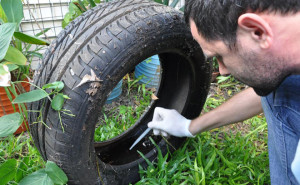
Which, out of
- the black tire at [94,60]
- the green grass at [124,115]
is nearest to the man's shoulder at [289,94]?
the black tire at [94,60]

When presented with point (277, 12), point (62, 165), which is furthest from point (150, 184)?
point (277, 12)

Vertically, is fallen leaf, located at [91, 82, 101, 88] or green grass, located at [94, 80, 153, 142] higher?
fallen leaf, located at [91, 82, 101, 88]

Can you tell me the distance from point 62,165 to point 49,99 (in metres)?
0.31

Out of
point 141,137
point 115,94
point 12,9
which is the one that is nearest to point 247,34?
point 12,9

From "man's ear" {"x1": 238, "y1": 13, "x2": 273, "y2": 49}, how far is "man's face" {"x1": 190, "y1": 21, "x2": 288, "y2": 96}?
0.03m

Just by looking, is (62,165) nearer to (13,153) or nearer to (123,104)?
(13,153)

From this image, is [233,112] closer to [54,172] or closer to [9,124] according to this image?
[54,172]

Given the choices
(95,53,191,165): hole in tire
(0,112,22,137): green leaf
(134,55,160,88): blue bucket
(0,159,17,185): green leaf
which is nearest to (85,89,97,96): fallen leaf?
(0,112,22,137): green leaf

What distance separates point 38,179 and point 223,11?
967 mm

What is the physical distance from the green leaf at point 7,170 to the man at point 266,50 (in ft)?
3.06

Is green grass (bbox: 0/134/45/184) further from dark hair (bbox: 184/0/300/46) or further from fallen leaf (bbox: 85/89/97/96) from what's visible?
dark hair (bbox: 184/0/300/46)

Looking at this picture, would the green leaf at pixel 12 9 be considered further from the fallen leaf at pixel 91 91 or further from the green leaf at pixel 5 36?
the fallen leaf at pixel 91 91

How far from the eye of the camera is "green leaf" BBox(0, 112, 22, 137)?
1.16 metres

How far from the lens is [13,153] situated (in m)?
1.98
